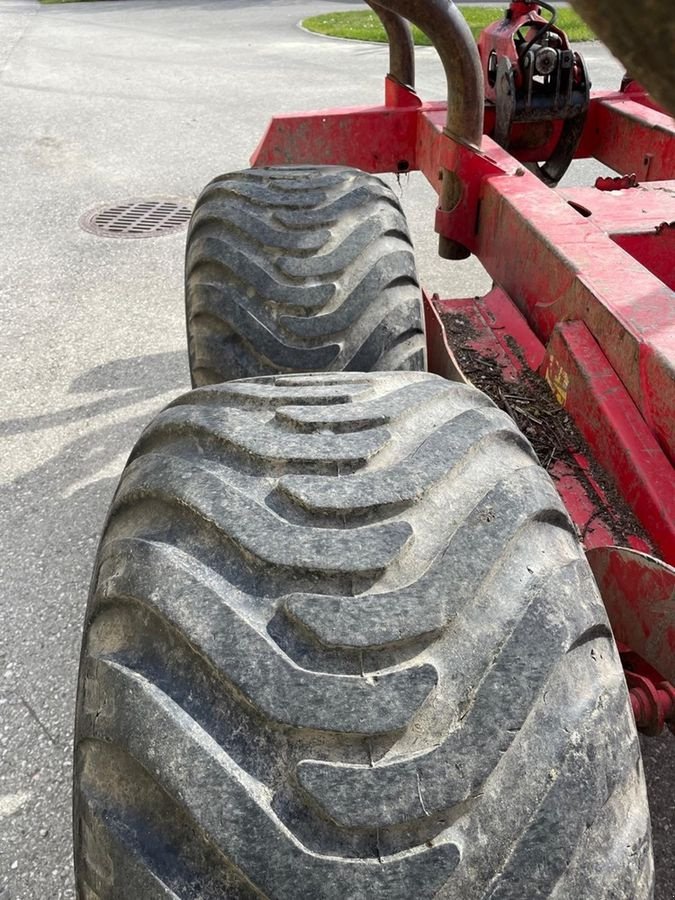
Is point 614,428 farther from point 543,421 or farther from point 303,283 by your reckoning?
A: point 303,283

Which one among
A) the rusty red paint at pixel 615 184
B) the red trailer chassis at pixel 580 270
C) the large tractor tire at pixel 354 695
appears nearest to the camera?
the large tractor tire at pixel 354 695

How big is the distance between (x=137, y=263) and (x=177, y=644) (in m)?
3.94

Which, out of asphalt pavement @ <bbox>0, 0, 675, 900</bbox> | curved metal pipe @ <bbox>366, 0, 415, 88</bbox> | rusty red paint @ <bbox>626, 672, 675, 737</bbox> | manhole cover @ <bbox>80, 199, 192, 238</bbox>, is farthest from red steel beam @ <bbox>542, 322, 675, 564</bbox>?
manhole cover @ <bbox>80, 199, 192, 238</bbox>

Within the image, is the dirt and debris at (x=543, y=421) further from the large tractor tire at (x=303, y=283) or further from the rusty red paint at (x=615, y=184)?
the rusty red paint at (x=615, y=184)

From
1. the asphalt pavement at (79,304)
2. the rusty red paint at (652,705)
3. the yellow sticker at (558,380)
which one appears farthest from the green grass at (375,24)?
the rusty red paint at (652,705)

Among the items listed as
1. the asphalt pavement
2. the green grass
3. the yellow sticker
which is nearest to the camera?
the yellow sticker

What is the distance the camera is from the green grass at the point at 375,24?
37.3 feet

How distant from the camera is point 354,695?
83 centimetres

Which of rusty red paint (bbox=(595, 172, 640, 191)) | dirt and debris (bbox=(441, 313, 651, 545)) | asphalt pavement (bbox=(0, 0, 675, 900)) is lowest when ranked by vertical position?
asphalt pavement (bbox=(0, 0, 675, 900))

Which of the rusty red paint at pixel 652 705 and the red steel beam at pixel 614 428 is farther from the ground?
the red steel beam at pixel 614 428

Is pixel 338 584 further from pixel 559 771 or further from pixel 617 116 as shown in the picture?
pixel 617 116

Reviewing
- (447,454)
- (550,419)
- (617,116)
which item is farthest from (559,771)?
(617,116)

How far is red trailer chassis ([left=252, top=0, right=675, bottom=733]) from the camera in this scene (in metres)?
1.32

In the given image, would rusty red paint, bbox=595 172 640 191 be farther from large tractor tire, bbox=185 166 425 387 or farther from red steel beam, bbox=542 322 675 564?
red steel beam, bbox=542 322 675 564
